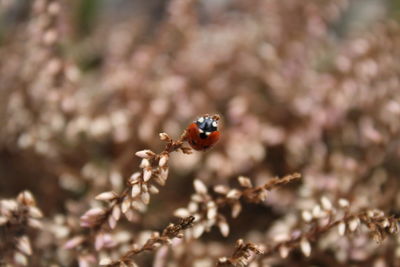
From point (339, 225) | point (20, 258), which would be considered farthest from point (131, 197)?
point (339, 225)

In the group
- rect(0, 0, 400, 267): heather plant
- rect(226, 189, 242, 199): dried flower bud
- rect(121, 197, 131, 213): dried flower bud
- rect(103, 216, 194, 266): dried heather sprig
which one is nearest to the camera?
rect(103, 216, 194, 266): dried heather sprig

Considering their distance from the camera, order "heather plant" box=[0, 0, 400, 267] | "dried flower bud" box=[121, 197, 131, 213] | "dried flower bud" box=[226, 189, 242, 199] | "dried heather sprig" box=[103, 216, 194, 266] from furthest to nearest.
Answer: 1. "heather plant" box=[0, 0, 400, 267]
2. "dried flower bud" box=[226, 189, 242, 199]
3. "dried flower bud" box=[121, 197, 131, 213]
4. "dried heather sprig" box=[103, 216, 194, 266]

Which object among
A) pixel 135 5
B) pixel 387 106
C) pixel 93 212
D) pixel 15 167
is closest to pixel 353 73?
pixel 387 106

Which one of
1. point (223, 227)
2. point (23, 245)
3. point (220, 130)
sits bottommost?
point (223, 227)

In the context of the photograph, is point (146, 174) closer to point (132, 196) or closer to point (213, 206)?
point (132, 196)

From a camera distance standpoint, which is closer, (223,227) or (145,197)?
(145,197)

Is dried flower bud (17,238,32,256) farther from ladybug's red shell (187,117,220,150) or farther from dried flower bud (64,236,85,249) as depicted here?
ladybug's red shell (187,117,220,150)

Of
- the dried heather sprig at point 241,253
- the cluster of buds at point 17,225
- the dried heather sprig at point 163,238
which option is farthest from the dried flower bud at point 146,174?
the cluster of buds at point 17,225

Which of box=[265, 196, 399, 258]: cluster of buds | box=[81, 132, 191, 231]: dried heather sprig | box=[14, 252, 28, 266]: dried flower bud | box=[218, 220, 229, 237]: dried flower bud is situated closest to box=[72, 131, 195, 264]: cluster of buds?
box=[81, 132, 191, 231]: dried heather sprig
